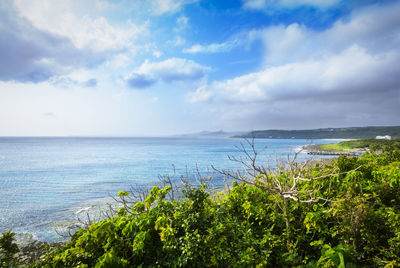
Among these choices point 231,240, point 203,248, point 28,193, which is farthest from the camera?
point 28,193

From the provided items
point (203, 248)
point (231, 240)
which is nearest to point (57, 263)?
point (203, 248)

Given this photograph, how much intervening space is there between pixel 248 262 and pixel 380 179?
3.90 meters

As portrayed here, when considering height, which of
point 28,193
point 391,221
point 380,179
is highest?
point 380,179

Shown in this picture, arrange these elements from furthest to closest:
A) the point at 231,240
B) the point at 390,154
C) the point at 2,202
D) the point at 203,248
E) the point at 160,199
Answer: the point at 2,202, the point at 390,154, the point at 160,199, the point at 231,240, the point at 203,248

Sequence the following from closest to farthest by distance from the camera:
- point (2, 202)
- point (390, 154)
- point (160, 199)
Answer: point (160, 199) → point (390, 154) → point (2, 202)

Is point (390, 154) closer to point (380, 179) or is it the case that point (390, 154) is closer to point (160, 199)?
point (380, 179)

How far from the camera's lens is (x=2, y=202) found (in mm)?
19719

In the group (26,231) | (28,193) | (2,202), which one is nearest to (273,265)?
(26,231)

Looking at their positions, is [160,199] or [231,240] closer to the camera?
[231,240]

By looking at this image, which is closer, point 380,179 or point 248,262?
point 248,262

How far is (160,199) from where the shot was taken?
4.43 metres

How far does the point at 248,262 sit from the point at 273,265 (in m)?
0.70

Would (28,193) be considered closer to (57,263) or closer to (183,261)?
(57,263)

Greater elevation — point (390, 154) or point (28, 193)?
point (390, 154)
